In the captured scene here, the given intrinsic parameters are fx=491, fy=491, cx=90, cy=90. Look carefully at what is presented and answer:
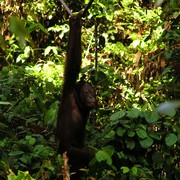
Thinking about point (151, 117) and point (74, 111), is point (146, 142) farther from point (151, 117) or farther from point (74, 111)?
point (74, 111)

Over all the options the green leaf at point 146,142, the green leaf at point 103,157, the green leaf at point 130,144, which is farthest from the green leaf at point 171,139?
the green leaf at point 103,157

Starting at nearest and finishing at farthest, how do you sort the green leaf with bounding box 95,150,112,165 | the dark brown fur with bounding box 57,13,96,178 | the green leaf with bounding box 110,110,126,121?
the green leaf with bounding box 95,150,112,165 → the green leaf with bounding box 110,110,126,121 → the dark brown fur with bounding box 57,13,96,178

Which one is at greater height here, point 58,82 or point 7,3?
point 7,3

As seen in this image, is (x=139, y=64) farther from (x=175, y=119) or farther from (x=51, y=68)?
(x=175, y=119)

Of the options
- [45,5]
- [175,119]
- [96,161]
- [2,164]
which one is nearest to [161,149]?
[175,119]

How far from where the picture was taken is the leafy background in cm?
294

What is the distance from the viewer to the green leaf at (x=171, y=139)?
3.26 meters

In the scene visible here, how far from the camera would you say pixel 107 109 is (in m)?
4.54

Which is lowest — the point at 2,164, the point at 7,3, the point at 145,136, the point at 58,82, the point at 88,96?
the point at 2,164

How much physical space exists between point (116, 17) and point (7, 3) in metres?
1.69

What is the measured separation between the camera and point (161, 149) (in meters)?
3.55

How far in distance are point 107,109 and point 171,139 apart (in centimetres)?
133

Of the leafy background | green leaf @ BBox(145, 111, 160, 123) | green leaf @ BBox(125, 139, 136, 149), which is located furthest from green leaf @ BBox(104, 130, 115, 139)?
green leaf @ BBox(145, 111, 160, 123)

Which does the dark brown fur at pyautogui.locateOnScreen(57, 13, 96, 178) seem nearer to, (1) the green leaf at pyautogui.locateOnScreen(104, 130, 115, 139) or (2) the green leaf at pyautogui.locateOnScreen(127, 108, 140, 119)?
(1) the green leaf at pyautogui.locateOnScreen(104, 130, 115, 139)
